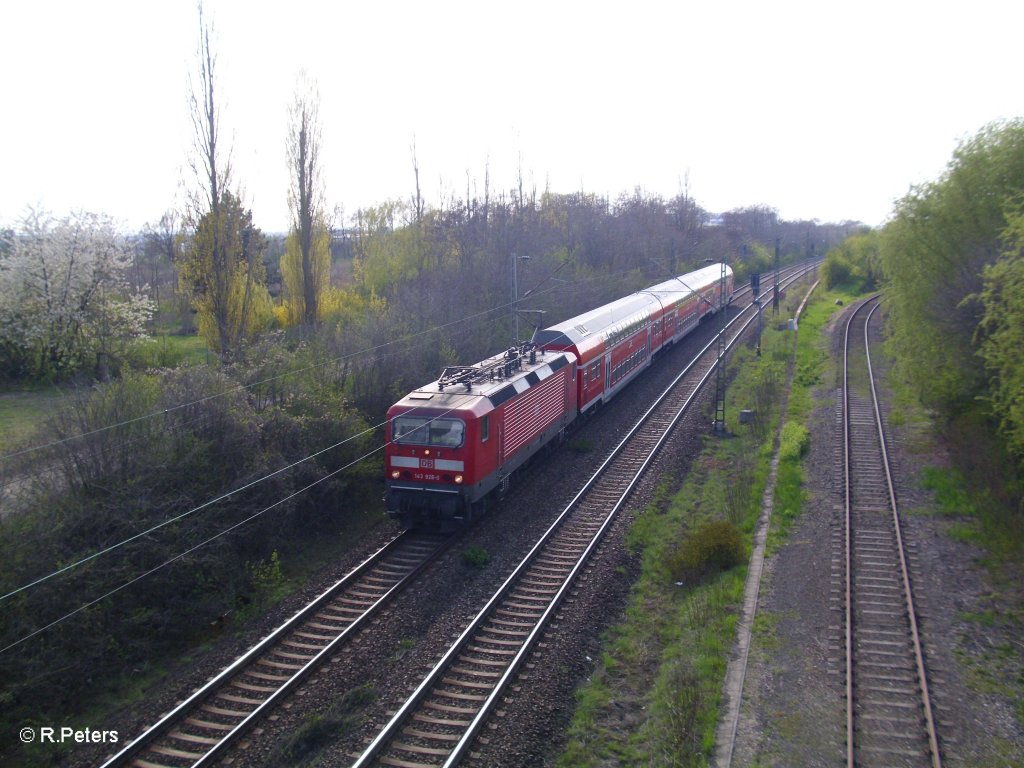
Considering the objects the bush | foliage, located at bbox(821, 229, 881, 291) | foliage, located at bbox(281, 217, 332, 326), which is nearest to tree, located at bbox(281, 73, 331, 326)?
foliage, located at bbox(281, 217, 332, 326)

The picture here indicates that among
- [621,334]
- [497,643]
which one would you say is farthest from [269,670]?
[621,334]

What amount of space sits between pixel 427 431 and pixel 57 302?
62.4 feet

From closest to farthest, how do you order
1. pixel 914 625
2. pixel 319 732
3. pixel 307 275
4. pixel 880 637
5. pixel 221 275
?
1. pixel 319 732
2. pixel 880 637
3. pixel 914 625
4. pixel 221 275
5. pixel 307 275

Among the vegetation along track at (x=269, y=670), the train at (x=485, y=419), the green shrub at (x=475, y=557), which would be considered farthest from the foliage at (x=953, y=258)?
the vegetation along track at (x=269, y=670)

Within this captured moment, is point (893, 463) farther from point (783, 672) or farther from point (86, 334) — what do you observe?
point (86, 334)

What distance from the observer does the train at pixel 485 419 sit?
14.5m

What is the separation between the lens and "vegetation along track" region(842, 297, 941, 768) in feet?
28.1

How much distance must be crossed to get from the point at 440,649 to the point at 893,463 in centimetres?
1342

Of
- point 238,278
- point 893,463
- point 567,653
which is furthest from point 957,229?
point 238,278

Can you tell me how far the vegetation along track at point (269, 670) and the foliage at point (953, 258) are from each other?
528 inches

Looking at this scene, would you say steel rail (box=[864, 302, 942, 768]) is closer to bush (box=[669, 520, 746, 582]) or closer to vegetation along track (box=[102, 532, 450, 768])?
bush (box=[669, 520, 746, 582])

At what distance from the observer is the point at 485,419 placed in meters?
15.0

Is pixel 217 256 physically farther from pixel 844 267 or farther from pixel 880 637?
pixel 844 267

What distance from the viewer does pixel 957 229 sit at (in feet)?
61.2
